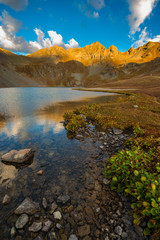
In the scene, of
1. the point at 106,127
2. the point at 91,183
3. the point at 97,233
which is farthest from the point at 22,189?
the point at 106,127

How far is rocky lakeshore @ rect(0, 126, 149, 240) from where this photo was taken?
3598mm

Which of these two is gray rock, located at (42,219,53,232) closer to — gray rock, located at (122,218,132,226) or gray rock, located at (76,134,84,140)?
gray rock, located at (122,218,132,226)

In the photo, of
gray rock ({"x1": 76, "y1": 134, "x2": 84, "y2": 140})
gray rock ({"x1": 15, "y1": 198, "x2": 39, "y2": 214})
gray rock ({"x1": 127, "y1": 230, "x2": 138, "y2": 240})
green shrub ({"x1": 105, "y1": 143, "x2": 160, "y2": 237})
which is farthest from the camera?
gray rock ({"x1": 76, "y1": 134, "x2": 84, "y2": 140})

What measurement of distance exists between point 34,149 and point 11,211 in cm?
463

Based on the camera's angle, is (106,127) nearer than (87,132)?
No

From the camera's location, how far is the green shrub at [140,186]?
3.21 meters

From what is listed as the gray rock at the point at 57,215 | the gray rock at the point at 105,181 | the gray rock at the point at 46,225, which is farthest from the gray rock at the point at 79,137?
the gray rock at the point at 46,225

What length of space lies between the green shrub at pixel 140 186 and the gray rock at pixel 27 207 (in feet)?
11.1

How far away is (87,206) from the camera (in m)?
4.52

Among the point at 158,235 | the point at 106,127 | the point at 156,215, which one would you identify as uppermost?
the point at 156,215

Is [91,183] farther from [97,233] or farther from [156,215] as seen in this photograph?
[156,215]

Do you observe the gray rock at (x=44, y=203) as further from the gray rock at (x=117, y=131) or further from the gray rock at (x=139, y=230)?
the gray rock at (x=117, y=131)

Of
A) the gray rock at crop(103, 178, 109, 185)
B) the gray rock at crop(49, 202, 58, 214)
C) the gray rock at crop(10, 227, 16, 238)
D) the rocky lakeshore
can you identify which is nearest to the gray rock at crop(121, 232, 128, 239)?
the rocky lakeshore

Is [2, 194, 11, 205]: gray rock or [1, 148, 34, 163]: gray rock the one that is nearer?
[2, 194, 11, 205]: gray rock
